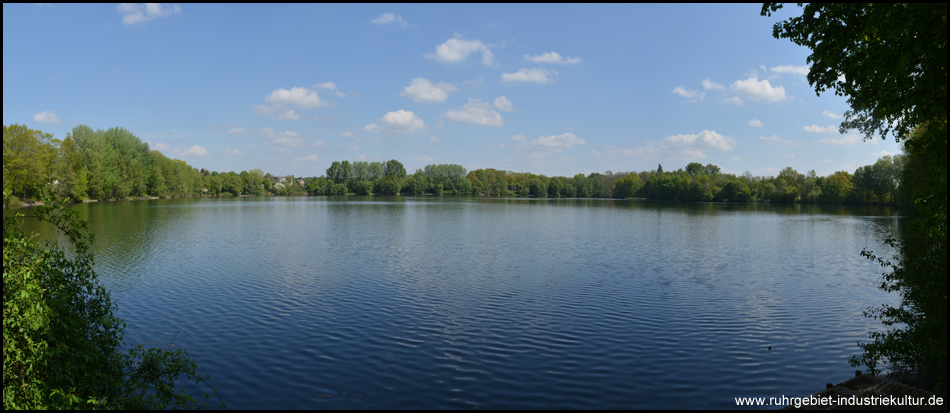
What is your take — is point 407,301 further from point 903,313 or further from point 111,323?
point 903,313

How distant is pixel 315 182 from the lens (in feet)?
605

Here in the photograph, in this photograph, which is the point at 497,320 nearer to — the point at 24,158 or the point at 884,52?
the point at 884,52

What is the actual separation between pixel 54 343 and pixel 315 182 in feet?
612

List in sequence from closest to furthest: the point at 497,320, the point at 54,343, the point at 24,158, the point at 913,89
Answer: the point at 54,343, the point at 913,89, the point at 497,320, the point at 24,158

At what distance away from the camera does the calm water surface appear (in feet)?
30.0

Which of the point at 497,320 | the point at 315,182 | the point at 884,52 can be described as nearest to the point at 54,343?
the point at 497,320

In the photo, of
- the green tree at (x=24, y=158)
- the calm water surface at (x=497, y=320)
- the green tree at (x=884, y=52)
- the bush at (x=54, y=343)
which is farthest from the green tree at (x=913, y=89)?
the green tree at (x=24, y=158)

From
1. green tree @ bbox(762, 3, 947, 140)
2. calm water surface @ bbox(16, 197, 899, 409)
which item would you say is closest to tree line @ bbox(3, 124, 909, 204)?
calm water surface @ bbox(16, 197, 899, 409)

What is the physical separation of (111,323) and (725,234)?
3922cm

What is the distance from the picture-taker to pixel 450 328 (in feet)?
42.1

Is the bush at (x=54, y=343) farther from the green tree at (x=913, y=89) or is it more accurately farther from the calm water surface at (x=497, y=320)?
the green tree at (x=913, y=89)

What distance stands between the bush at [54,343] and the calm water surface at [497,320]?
1.85 metres

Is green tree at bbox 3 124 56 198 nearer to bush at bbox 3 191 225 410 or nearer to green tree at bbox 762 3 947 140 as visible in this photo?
bush at bbox 3 191 225 410

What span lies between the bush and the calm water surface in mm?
1849
